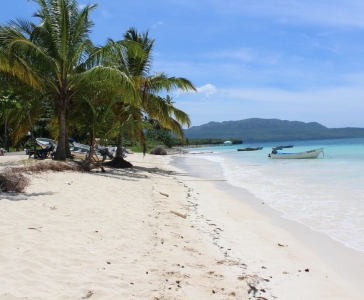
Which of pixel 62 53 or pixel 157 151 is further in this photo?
pixel 157 151

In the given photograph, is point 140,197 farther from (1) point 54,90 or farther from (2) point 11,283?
(1) point 54,90

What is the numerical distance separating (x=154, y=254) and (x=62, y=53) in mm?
10484

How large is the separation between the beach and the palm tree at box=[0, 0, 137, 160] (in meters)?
5.79

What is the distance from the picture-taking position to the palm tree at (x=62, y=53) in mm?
12258

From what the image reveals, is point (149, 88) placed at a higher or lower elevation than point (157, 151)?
higher

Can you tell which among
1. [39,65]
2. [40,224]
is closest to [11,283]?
[40,224]

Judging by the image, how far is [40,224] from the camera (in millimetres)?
4992

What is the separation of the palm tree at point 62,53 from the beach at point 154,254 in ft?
19.0

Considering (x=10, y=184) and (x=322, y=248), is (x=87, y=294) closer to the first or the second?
(x=322, y=248)

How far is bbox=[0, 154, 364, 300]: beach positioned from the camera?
3.44 m

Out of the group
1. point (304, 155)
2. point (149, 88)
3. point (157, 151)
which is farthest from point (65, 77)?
point (157, 151)

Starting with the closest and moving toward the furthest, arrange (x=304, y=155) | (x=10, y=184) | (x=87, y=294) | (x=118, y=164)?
(x=87, y=294) < (x=10, y=184) < (x=118, y=164) < (x=304, y=155)

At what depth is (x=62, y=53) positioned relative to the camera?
12828 mm

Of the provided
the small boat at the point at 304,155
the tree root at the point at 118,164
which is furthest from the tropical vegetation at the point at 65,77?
the small boat at the point at 304,155
